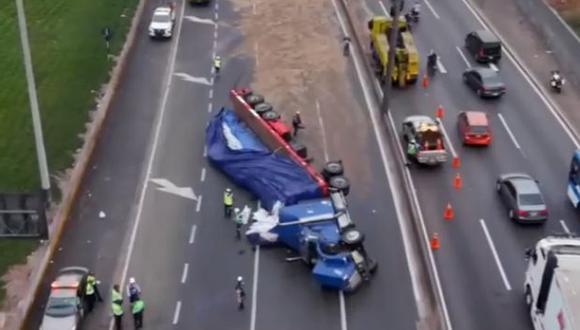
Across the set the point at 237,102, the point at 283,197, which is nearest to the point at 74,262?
the point at 283,197

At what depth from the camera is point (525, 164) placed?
45.5m

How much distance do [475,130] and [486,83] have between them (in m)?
6.52

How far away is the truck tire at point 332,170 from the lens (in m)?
41.8

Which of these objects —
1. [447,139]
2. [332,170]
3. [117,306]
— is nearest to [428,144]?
[447,139]

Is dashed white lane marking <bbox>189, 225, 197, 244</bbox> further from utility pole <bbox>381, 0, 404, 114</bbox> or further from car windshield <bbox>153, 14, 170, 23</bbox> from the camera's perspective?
car windshield <bbox>153, 14, 170, 23</bbox>

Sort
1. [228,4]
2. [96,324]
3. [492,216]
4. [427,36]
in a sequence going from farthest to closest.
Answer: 1. [228,4]
2. [427,36]
3. [492,216]
4. [96,324]

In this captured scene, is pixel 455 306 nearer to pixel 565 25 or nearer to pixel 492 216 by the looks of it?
pixel 492 216

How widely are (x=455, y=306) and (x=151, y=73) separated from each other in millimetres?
27914

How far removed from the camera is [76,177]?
43.4m

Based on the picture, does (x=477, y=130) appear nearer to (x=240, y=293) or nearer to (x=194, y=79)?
(x=240, y=293)

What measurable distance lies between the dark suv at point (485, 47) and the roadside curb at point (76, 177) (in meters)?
22.0

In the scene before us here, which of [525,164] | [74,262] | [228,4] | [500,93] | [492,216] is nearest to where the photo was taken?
[74,262]

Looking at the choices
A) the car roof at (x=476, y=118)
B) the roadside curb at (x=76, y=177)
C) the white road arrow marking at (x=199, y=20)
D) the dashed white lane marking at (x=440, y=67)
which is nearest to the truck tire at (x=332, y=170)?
the car roof at (x=476, y=118)

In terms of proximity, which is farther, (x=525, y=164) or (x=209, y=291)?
(x=525, y=164)
